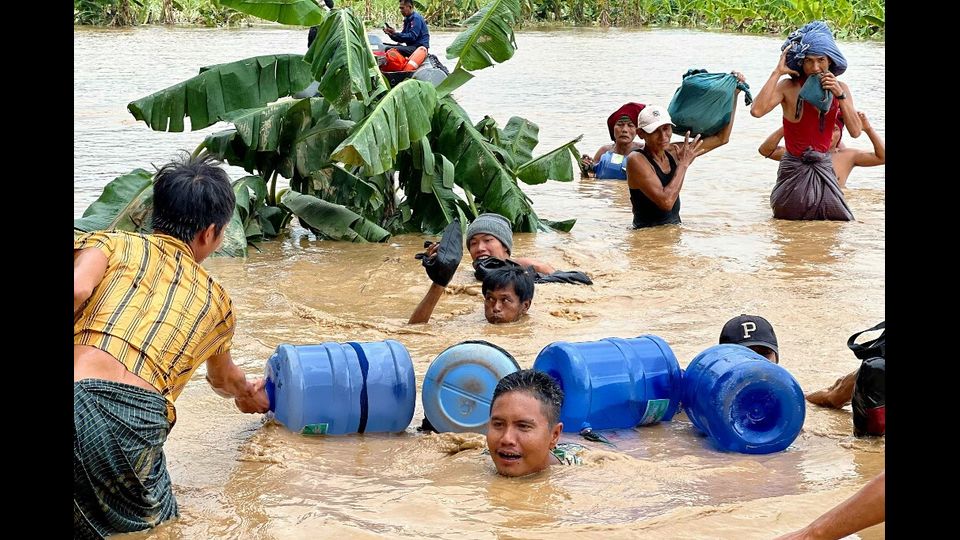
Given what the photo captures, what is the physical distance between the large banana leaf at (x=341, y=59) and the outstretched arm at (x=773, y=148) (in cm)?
455

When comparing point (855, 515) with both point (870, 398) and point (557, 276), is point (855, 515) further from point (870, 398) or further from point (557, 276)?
point (557, 276)

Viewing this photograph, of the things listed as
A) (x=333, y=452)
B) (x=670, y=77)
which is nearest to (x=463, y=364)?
(x=333, y=452)

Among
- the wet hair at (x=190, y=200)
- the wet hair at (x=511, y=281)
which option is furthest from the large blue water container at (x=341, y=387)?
the wet hair at (x=511, y=281)

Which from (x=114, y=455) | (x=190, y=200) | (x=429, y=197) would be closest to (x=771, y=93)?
(x=429, y=197)

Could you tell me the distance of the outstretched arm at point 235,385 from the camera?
4359 millimetres

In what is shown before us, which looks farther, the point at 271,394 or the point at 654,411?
the point at 654,411

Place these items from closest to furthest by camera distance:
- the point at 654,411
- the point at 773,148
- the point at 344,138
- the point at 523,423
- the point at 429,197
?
the point at 523,423, the point at 654,411, the point at 344,138, the point at 429,197, the point at 773,148

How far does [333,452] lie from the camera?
483 centimetres

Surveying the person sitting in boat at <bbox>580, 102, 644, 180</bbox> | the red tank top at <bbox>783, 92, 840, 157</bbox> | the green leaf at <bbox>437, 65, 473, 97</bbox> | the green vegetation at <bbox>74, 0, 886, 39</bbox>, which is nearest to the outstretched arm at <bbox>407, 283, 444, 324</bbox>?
the green leaf at <bbox>437, 65, 473, 97</bbox>

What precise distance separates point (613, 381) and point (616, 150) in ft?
26.1

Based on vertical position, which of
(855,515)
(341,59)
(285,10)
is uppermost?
(285,10)

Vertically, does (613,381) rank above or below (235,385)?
below

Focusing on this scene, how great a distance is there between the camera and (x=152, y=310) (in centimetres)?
390
